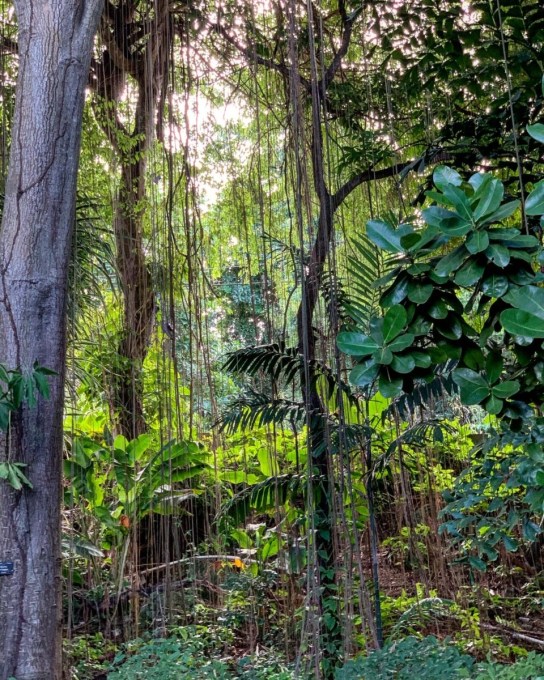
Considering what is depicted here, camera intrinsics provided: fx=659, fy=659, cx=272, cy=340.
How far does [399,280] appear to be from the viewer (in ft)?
3.40

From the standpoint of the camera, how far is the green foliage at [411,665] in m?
1.51

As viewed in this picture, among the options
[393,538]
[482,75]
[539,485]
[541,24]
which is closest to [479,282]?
[539,485]

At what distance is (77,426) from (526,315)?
3.15 m

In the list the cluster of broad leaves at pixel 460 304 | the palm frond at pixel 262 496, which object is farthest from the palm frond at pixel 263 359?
the cluster of broad leaves at pixel 460 304

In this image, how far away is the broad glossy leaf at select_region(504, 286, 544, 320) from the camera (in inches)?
35.3

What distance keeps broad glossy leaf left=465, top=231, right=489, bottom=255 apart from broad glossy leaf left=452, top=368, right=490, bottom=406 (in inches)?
8.0

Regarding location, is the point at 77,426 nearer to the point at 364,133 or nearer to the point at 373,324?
the point at 364,133

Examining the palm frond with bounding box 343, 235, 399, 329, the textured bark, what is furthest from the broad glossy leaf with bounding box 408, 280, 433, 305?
the textured bark

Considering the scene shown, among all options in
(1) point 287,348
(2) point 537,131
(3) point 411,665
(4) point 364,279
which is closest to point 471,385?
(2) point 537,131

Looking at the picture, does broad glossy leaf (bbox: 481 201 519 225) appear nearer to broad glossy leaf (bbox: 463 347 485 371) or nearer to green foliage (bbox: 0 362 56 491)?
broad glossy leaf (bbox: 463 347 485 371)

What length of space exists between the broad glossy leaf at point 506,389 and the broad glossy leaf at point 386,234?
26 centimetres

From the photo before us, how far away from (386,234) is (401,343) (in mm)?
180

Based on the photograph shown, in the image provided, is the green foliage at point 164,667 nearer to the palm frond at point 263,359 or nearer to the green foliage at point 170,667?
the green foliage at point 170,667

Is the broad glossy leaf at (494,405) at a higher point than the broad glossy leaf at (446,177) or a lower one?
lower
